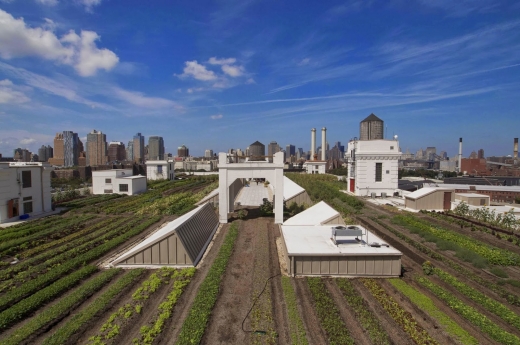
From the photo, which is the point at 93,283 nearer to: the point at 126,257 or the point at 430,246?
the point at 126,257

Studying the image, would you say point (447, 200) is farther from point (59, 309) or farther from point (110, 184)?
point (110, 184)

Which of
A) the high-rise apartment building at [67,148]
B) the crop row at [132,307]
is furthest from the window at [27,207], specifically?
the high-rise apartment building at [67,148]

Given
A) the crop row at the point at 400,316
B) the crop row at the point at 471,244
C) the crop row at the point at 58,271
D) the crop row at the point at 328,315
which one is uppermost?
the crop row at the point at 471,244

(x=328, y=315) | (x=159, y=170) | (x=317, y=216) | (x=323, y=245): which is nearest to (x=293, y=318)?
(x=328, y=315)

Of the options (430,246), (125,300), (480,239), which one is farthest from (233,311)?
(480,239)

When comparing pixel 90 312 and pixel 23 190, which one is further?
pixel 23 190

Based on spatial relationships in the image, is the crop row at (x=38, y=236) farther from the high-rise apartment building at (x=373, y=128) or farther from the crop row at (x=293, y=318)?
the high-rise apartment building at (x=373, y=128)

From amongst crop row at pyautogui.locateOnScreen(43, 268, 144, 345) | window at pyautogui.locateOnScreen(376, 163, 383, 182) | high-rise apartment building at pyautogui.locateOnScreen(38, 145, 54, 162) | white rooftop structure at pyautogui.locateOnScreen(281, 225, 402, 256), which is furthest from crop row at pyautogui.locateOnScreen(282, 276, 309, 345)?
high-rise apartment building at pyautogui.locateOnScreen(38, 145, 54, 162)
